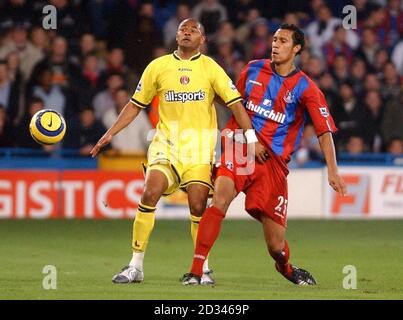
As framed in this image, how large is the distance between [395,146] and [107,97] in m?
4.35

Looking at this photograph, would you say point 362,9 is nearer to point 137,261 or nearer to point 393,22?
point 393,22

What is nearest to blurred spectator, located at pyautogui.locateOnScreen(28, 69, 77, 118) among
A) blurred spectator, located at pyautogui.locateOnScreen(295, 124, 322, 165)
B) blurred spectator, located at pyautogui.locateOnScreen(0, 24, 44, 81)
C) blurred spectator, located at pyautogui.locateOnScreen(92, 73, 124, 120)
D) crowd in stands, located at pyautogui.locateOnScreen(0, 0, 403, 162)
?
crowd in stands, located at pyautogui.locateOnScreen(0, 0, 403, 162)

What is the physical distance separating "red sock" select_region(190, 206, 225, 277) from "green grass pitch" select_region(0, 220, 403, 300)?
0.18 metres

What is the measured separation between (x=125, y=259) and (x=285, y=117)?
287 centimetres

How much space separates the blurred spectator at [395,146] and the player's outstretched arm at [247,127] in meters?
8.31

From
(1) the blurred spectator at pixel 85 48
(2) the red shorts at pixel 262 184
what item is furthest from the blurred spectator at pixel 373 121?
(2) the red shorts at pixel 262 184

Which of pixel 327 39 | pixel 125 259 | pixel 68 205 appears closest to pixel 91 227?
pixel 68 205

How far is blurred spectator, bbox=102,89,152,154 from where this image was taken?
16500mm

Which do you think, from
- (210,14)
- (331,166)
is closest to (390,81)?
(210,14)

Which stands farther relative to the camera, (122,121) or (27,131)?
(27,131)

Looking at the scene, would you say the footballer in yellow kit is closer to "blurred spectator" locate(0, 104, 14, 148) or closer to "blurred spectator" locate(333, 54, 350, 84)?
"blurred spectator" locate(0, 104, 14, 148)

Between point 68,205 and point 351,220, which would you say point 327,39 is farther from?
point 68,205

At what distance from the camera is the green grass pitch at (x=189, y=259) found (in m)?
8.93

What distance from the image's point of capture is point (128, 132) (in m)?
16.6
